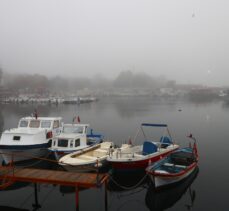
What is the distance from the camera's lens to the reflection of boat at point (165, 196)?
16.7 meters

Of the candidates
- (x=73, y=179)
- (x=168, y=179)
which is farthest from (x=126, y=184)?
(x=73, y=179)

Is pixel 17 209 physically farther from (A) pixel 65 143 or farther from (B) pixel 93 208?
(A) pixel 65 143

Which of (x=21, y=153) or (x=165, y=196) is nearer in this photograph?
(x=165, y=196)

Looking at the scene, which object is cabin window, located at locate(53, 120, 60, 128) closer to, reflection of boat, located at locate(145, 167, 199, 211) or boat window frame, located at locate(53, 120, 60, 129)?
boat window frame, located at locate(53, 120, 60, 129)

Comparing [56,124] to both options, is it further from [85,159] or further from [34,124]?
[85,159]

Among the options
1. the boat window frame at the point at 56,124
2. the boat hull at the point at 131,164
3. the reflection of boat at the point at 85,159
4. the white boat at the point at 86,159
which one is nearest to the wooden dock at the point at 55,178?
the white boat at the point at 86,159

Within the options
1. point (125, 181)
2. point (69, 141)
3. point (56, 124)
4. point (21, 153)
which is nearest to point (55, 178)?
point (125, 181)

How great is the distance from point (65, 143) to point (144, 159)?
750cm

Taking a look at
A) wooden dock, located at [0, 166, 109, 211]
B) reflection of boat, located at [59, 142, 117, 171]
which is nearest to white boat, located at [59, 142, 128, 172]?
reflection of boat, located at [59, 142, 117, 171]

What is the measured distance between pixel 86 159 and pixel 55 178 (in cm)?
636

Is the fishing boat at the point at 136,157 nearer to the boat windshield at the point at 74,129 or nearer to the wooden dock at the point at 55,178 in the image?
the wooden dock at the point at 55,178

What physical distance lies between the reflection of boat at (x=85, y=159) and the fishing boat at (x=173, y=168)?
4021mm

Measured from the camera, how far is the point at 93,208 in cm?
1625

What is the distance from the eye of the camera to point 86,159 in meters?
21.2
